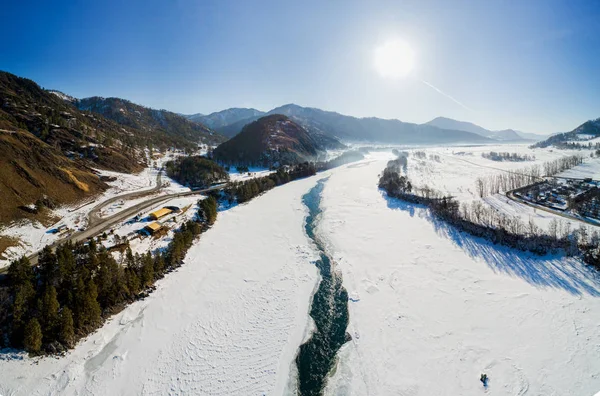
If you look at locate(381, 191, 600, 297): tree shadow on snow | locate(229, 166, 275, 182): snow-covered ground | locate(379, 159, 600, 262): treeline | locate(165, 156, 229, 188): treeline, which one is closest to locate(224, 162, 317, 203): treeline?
locate(165, 156, 229, 188): treeline

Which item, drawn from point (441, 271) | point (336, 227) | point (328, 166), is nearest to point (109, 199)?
point (336, 227)

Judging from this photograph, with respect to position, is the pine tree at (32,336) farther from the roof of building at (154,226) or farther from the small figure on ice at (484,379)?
the small figure on ice at (484,379)

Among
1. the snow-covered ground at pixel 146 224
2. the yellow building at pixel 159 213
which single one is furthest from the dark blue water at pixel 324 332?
the yellow building at pixel 159 213

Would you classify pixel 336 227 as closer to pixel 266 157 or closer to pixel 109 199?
pixel 109 199

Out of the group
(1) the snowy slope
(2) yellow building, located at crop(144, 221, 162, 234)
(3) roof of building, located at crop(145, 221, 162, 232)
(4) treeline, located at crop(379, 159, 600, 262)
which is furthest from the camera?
(3) roof of building, located at crop(145, 221, 162, 232)

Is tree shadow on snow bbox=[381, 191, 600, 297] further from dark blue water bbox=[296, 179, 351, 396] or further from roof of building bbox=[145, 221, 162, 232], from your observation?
roof of building bbox=[145, 221, 162, 232]

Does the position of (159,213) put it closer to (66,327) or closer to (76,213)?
(76,213)

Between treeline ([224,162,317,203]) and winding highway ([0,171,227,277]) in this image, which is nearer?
winding highway ([0,171,227,277])
